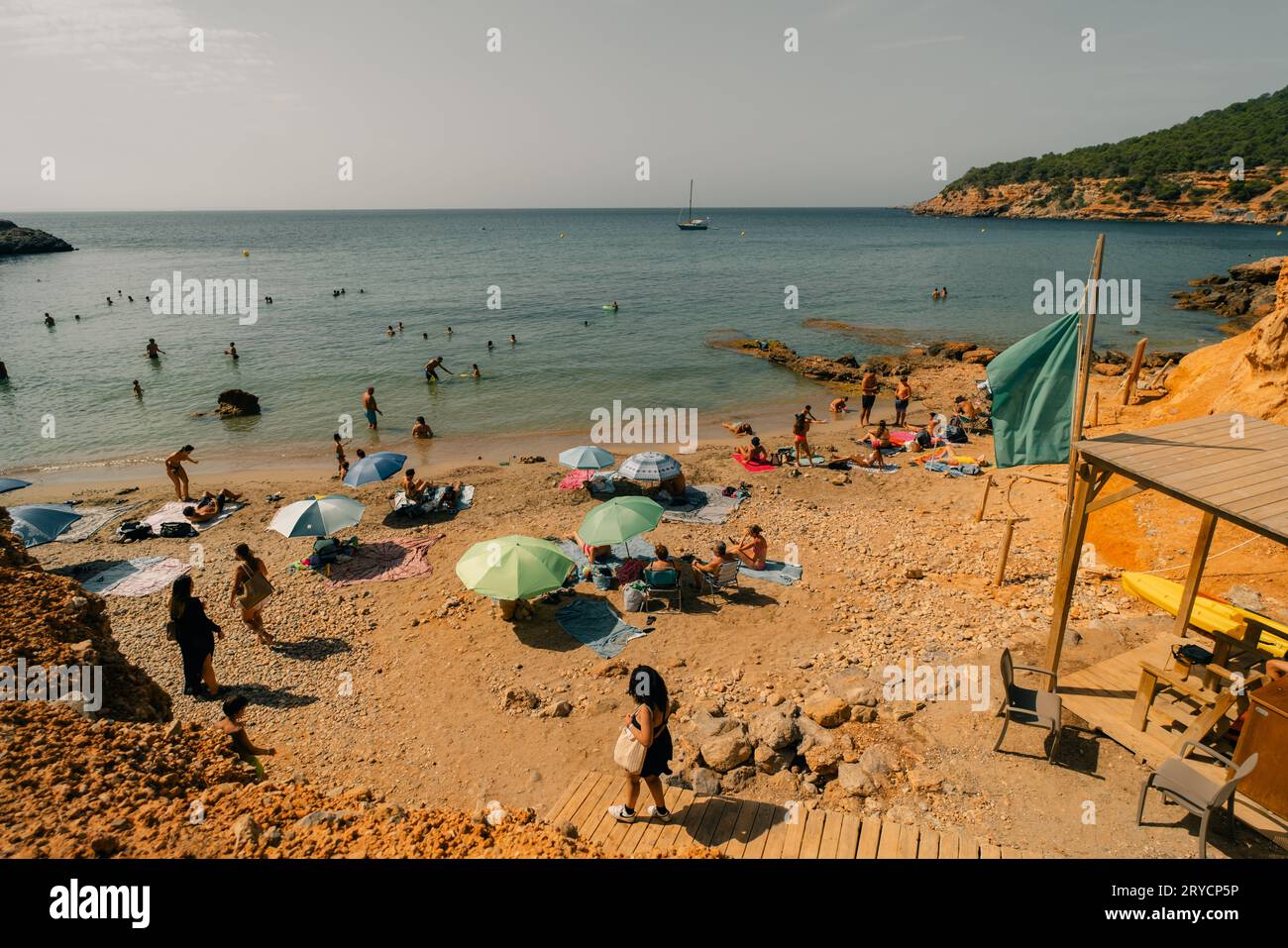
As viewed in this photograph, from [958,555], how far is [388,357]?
3462cm

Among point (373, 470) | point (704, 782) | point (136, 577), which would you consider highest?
point (373, 470)

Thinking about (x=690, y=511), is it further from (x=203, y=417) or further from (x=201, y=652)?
(x=203, y=417)

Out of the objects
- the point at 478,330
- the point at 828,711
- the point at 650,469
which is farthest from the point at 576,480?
the point at 478,330

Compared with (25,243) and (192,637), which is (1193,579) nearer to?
(192,637)

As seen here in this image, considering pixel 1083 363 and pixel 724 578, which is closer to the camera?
→ pixel 1083 363

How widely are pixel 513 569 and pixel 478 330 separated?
37607mm

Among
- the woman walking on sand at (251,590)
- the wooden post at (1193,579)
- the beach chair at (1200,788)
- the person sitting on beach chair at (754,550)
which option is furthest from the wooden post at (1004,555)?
the woman walking on sand at (251,590)

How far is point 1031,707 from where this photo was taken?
8047mm

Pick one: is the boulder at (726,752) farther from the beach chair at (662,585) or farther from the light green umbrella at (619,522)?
the light green umbrella at (619,522)

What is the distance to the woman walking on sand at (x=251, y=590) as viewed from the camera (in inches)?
463

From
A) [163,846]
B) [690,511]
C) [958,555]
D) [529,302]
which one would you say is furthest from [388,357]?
[163,846]

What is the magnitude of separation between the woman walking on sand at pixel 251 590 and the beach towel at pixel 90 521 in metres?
8.46

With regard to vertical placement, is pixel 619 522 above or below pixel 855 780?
above
